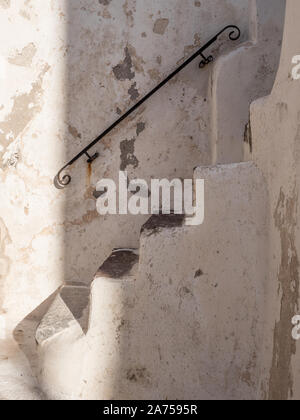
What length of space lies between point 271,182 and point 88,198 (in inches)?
52.9

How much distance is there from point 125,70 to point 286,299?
5.80 feet

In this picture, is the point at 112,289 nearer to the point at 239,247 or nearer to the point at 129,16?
the point at 239,247

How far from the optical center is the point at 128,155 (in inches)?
118

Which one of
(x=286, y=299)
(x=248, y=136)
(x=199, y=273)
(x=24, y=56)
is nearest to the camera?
(x=286, y=299)

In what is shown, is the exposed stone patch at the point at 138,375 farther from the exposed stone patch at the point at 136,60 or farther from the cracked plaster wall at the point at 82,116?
the exposed stone patch at the point at 136,60

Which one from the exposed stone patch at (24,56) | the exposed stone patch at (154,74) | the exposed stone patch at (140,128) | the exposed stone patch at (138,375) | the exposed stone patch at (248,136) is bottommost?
the exposed stone patch at (138,375)

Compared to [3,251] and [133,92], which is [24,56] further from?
[3,251]

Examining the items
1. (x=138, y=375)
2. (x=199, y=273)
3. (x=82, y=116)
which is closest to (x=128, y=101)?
(x=82, y=116)

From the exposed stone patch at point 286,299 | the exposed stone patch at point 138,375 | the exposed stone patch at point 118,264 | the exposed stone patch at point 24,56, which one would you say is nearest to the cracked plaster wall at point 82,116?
the exposed stone patch at point 24,56

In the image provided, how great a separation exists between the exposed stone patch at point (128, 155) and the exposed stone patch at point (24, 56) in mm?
679

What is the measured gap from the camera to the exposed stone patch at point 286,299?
1.56 meters

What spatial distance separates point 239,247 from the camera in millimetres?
Result: 1938

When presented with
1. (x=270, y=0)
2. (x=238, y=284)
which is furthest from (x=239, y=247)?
(x=270, y=0)

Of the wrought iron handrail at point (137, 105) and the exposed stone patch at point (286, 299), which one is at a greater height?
the wrought iron handrail at point (137, 105)
